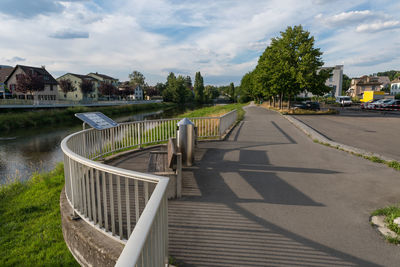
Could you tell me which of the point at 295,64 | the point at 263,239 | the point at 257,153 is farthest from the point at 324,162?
the point at 295,64

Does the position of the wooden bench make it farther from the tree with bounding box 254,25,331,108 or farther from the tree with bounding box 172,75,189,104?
the tree with bounding box 172,75,189,104

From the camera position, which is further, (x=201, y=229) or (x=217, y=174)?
(x=217, y=174)

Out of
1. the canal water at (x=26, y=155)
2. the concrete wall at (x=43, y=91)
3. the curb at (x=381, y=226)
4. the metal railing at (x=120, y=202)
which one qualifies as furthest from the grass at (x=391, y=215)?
the concrete wall at (x=43, y=91)

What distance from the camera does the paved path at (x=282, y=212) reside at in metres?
2.93

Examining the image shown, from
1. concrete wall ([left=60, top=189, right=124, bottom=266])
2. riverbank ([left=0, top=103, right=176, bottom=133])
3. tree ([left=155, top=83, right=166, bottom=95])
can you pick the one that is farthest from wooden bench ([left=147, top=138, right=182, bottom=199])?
tree ([left=155, top=83, right=166, bottom=95])

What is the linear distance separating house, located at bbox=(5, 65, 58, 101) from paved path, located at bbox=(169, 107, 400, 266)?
55034 millimetres

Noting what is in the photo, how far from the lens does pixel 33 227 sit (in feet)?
16.0

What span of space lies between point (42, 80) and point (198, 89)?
66.9 m

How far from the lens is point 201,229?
3.49 meters

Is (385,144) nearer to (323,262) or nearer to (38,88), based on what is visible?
Result: (323,262)

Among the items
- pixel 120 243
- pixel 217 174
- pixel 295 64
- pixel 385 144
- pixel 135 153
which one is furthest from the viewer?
pixel 295 64

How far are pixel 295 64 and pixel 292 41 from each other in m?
2.86

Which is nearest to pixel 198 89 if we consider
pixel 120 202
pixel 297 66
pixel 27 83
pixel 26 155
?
pixel 27 83

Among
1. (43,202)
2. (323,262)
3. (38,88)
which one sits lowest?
(43,202)
